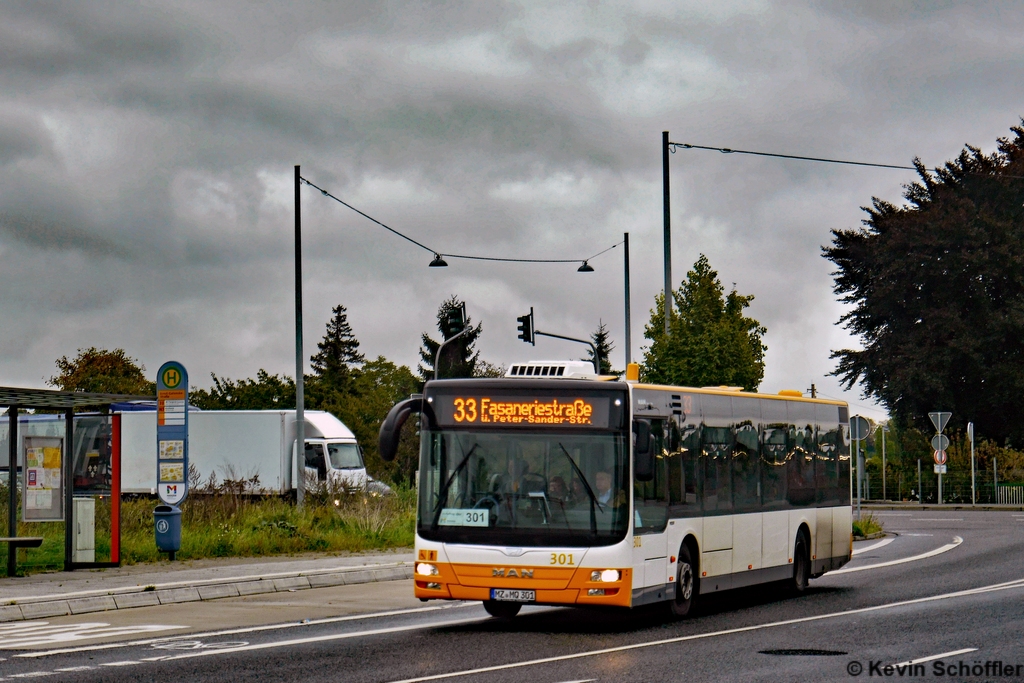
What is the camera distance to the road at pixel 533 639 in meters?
10.8

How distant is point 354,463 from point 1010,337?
88.8 feet

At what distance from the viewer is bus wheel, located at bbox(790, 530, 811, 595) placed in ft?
61.3

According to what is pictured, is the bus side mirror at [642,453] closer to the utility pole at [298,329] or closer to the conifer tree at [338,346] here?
the utility pole at [298,329]

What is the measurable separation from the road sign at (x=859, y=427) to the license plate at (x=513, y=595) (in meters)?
19.7

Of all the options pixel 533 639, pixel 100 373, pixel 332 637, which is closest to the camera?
pixel 533 639

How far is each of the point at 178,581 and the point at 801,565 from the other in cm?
824

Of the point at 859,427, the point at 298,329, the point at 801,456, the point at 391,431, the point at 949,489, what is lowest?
the point at 949,489

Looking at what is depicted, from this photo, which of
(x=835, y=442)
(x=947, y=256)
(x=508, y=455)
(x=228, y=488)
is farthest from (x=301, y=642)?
(x=947, y=256)

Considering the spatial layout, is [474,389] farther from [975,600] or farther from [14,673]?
[975,600]

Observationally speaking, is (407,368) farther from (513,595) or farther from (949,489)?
(513,595)

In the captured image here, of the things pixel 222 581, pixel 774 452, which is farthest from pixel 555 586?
pixel 222 581

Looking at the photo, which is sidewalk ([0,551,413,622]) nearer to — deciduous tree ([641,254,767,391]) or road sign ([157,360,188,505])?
road sign ([157,360,188,505])

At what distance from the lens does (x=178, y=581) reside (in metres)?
18.6

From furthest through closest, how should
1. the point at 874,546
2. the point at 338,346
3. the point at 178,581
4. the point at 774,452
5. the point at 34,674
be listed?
the point at 338,346
the point at 874,546
the point at 178,581
the point at 774,452
the point at 34,674
